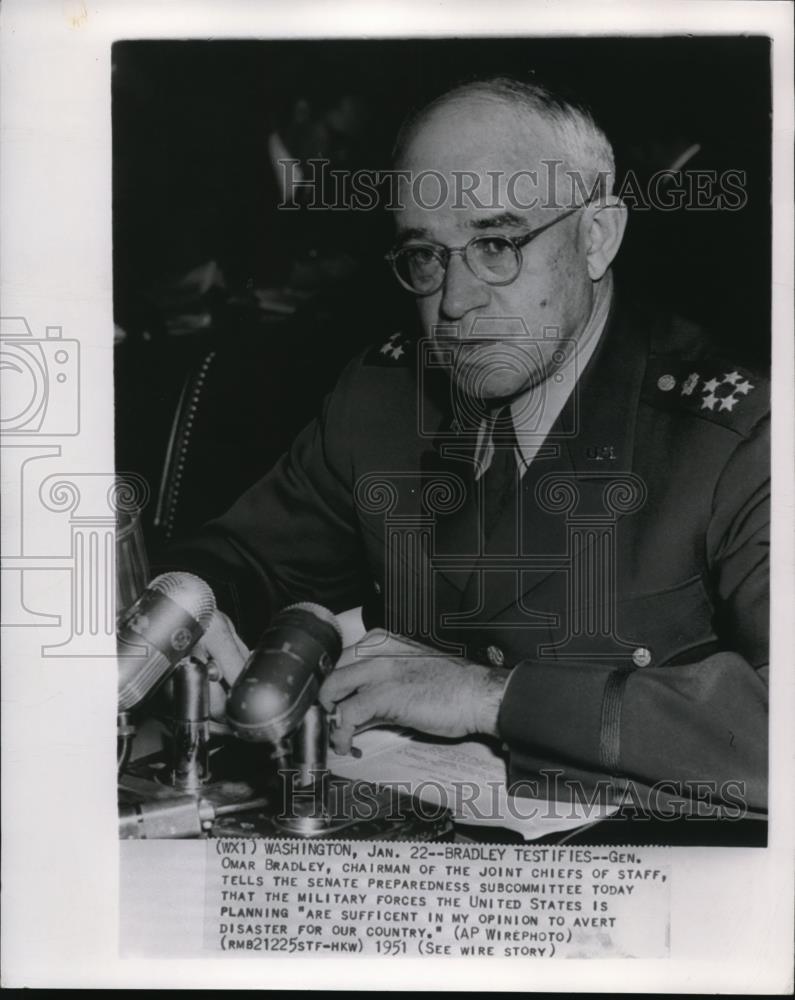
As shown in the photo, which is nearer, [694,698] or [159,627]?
[694,698]

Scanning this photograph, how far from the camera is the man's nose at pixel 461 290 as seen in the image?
1.77 m

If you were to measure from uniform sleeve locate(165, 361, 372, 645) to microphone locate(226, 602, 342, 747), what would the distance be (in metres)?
0.03

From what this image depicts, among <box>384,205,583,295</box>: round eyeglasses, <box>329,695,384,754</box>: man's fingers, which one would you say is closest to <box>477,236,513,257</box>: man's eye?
<box>384,205,583,295</box>: round eyeglasses

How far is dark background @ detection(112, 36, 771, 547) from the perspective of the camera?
1786 millimetres

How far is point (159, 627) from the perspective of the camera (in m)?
1.85

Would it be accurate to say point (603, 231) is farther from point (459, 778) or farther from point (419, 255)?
point (459, 778)

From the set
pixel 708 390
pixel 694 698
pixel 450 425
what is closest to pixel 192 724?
pixel 450 425

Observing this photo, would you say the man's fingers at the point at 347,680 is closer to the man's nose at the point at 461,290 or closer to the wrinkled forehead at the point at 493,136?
the man's nose at the point at 461,290

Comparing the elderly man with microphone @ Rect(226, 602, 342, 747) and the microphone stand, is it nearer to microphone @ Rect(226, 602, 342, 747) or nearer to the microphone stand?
microphone @ Rect(226, 602, 342, 747)

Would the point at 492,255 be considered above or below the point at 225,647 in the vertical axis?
above

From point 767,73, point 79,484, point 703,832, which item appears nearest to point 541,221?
point 767,73

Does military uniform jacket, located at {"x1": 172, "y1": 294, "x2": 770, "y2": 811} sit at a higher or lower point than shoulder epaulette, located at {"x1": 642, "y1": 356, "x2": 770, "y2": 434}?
lower

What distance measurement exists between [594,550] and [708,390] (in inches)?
11.3

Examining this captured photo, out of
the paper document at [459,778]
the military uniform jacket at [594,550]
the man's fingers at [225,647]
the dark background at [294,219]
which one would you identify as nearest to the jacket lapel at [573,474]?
the military uniform jacket at [594,550]
